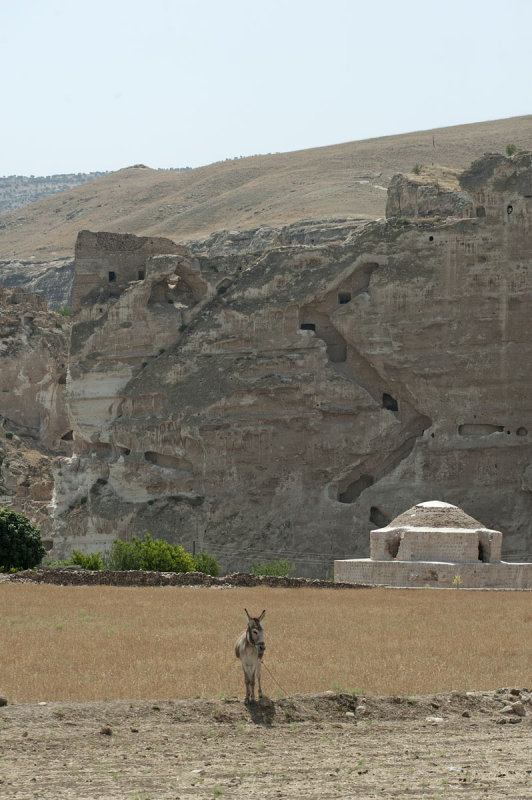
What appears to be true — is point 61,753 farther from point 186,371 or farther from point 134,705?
point 186,371

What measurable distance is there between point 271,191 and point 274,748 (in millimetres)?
89813

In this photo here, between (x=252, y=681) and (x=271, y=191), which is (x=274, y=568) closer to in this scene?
(x=252, y=681)

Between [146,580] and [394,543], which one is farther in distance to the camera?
[394,543]

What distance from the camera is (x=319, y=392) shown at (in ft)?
180

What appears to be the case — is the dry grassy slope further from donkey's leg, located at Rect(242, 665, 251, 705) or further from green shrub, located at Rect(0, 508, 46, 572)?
donkey's leg, located at Rect(242, 665, 251, 705)

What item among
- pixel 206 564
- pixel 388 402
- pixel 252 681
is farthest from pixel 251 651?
pixel 388 402

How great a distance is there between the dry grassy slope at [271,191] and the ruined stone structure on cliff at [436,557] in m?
44.5

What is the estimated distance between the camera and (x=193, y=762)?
14.3 meters

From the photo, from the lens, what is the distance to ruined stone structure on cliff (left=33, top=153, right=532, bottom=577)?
173ft

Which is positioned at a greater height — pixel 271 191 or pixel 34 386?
pixel 271 191

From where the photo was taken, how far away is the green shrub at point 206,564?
1885 inches

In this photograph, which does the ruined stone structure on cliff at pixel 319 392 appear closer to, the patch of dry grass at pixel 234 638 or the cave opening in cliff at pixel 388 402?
the cave opening in cliff at pixel 388 402

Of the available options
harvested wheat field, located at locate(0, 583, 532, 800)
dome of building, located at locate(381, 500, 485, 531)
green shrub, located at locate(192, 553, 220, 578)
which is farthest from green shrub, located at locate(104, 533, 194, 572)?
harvested wheat field, located at locate(0, 583, 532, 800)

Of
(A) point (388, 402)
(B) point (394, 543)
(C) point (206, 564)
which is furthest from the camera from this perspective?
(A) point (388, 402)
